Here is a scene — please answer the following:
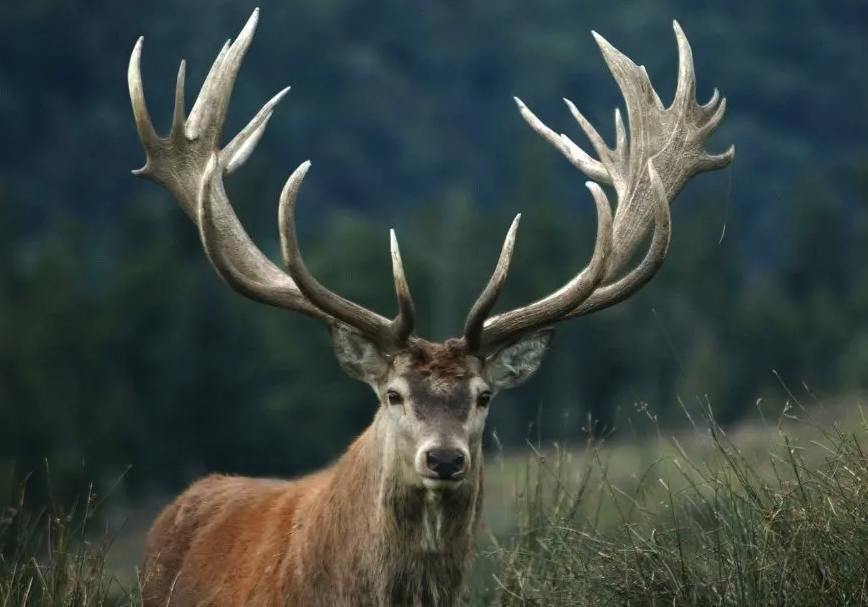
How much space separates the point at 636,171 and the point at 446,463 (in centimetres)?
218

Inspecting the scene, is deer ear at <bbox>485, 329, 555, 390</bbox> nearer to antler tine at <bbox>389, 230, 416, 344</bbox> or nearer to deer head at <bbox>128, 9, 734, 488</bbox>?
deer head at <bbox>128, 9, 734, 488</bbox>

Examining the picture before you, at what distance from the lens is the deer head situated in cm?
675

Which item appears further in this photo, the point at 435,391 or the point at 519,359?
the point at 519,359

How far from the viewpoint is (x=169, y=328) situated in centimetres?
7275

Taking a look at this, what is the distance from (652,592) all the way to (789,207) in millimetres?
95525

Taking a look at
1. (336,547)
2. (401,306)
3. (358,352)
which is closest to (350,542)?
(336,547)

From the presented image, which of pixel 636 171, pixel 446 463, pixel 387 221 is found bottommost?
pixel 387 221

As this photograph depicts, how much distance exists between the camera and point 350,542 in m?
6.83

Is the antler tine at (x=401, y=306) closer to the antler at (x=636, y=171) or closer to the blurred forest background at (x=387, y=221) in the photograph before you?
the antler at (x=636, y=171)

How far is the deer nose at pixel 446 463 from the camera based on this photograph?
6.49 meters

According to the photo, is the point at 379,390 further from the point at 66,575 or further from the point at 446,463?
the point at 66,575

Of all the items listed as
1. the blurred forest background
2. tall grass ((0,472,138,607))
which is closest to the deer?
tall grass ((0,472,138,607))

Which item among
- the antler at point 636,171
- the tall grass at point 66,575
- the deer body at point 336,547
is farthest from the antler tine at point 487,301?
the tall grass at point 66,575

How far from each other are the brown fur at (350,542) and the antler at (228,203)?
1.01 ft
